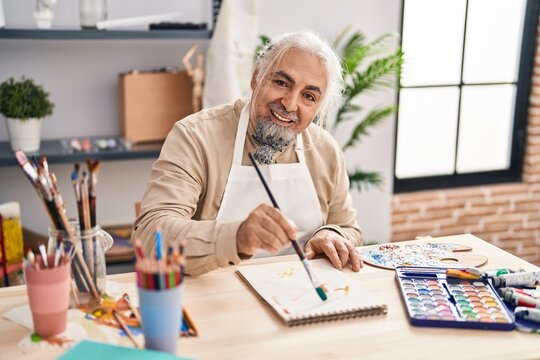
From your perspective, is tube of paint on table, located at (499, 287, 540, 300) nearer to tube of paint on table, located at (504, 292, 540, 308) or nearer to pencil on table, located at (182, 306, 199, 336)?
tube of paint on table, located at (504, 292, 540, 308)

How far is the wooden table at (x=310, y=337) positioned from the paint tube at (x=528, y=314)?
0.06 metres

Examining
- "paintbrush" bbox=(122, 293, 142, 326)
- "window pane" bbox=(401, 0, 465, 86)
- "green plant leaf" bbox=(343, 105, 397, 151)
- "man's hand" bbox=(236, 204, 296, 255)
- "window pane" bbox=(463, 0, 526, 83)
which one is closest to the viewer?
"paintbrush" bbox=(122, 293, 142, 326)

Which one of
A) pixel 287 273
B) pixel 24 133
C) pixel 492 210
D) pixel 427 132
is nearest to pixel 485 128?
pixel 427 132

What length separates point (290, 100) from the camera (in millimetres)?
2076

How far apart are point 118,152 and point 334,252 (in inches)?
61.0

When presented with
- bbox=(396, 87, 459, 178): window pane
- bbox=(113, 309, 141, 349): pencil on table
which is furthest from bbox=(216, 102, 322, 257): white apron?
bbox=(396, 87, 459, 178): window pane

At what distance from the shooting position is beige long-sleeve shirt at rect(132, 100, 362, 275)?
1634 mm

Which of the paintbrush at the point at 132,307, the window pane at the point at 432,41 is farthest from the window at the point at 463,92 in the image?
the paintbrush at the point at 132,307

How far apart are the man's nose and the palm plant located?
3.91 ft

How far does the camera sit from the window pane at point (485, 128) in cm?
423

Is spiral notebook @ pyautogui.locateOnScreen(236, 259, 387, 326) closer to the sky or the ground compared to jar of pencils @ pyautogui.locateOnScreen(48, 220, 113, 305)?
closer to the ground

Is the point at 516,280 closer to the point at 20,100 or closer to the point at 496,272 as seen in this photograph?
the point at 496,272

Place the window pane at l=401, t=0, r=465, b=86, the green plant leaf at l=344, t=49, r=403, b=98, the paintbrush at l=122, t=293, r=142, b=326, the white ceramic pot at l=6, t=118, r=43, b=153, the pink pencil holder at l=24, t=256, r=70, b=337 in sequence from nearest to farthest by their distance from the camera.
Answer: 1. the pink pencil holder at l=24, t=256, r=70, b=337
2. the paintbrush at l=122, t=293, r=142, b=326
3. the white ceramic pot at l=6, t=118, r=43, b=153
4. the green plant leaf at l=344, t=49, r=403, b=98
5. the window pane at l=401, t=0, r=465, b=86

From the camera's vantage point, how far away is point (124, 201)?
3.41 m
